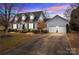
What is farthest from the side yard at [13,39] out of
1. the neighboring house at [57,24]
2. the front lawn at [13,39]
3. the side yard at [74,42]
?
the side yard at [74,42]

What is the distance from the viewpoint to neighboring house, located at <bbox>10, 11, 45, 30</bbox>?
1.85 meters

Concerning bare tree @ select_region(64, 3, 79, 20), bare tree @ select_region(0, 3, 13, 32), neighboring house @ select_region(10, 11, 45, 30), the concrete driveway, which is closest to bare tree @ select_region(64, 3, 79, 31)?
bare tree @ select_region(64, 3, 79, 20)

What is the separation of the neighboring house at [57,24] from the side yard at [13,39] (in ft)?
0.53

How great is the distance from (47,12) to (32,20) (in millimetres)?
158

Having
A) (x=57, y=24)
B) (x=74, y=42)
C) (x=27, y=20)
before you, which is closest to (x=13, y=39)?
(x=27, y=20)

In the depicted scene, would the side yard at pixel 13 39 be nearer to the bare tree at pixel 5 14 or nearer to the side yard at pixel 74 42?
the bare tree at pixel 5 14

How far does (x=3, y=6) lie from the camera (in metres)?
1.86

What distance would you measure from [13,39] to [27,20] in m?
0.22

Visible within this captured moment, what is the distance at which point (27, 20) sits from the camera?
188 cm

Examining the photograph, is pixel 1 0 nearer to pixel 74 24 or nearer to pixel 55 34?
pixel 55 34

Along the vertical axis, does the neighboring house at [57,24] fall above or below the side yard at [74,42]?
above

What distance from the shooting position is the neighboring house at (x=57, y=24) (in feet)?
6.01

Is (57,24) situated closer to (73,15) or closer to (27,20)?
(73,15)
